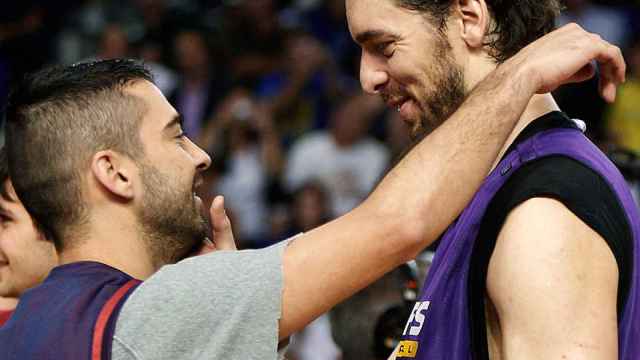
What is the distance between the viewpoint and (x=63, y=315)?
8.45 ft

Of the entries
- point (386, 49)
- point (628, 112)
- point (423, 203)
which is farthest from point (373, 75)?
point (628, 112)

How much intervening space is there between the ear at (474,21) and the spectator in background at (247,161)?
17.5 ft

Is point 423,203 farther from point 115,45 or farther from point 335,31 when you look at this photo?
point 115,45

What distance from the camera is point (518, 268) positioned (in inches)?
91.0

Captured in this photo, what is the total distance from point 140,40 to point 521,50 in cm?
727

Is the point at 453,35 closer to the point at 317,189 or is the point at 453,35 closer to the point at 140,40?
the point at 317,189

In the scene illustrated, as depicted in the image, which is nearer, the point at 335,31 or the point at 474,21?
the point at 474,21

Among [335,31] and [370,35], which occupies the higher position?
[370,35]

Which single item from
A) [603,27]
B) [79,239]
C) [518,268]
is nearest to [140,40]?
[603,27]

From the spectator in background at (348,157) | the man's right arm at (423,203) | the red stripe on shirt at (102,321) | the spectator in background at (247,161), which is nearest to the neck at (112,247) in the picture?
the red stripe on shirt at (102,321)

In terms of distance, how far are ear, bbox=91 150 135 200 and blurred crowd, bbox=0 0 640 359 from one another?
145 inches

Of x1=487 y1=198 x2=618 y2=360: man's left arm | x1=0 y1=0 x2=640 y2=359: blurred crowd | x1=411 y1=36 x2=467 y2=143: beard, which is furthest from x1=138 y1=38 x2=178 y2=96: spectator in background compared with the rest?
x1=487 y1=198 x2=618 y2=360: man's left arm

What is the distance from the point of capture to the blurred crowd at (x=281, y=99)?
7387mm

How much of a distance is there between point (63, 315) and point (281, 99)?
576 centimetres
